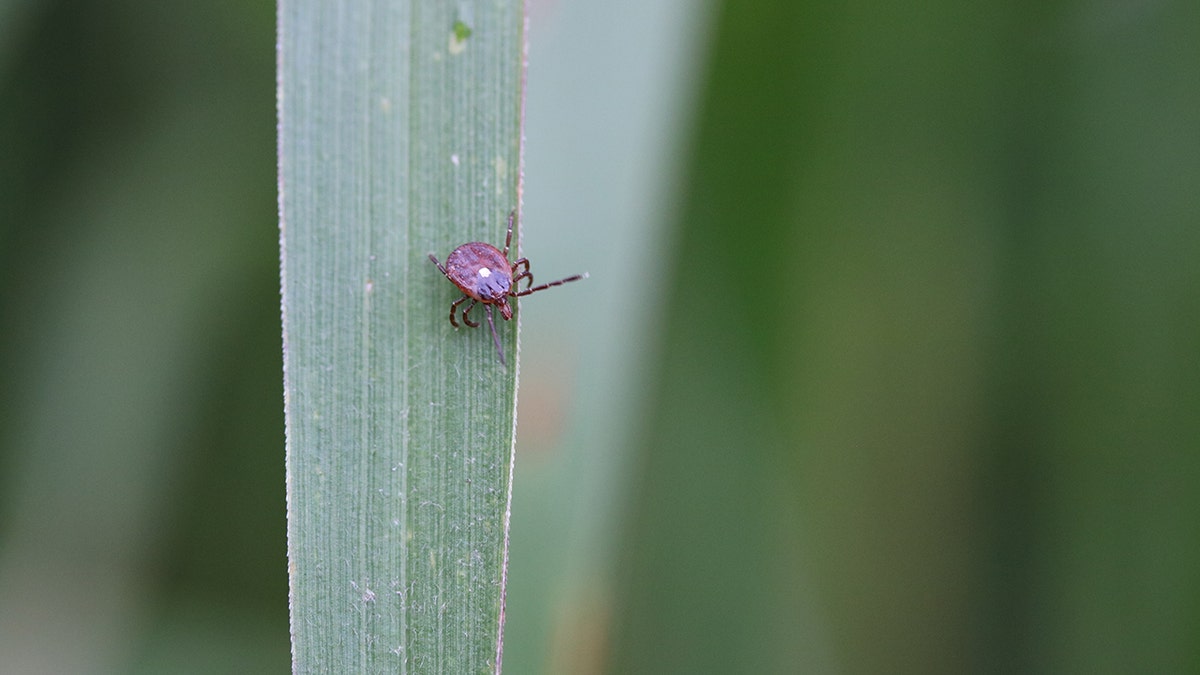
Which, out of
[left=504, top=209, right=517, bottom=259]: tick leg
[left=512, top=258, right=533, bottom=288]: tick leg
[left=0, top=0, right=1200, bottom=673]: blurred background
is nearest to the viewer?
[left=504, top=209, right=517, bottom=259]: tick leg

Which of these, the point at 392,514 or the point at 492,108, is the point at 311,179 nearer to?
the point at 492,108

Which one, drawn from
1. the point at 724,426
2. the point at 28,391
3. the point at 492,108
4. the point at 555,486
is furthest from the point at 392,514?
the point at 28,391

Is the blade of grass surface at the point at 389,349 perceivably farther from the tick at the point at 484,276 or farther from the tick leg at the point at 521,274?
the tick leg at the point at 521,274

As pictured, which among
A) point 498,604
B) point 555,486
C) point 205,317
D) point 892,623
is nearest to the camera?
point 498,604

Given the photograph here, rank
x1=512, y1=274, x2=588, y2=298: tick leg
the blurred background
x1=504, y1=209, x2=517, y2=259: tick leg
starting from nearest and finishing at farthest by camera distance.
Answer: x1=504, y1=209, x2=517, y2=259: tick leg → x1=512, y1=274, x2=588, y2=298: tick leg → the blurred background

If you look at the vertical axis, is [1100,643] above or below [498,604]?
below

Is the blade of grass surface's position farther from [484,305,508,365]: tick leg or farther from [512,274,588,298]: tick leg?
[512,274,588,298]: tick leg

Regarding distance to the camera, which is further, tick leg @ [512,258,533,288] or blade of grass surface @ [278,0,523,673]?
tick leg @ [512,258,533,288]

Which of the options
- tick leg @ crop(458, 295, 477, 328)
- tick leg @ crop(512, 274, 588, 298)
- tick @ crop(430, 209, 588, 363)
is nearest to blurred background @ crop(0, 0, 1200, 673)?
tick leg @ crop(512, 274, 588, 298)

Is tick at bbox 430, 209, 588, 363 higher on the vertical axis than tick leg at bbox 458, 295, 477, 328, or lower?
higher

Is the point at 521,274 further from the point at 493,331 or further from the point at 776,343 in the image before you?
the point at 776,343
